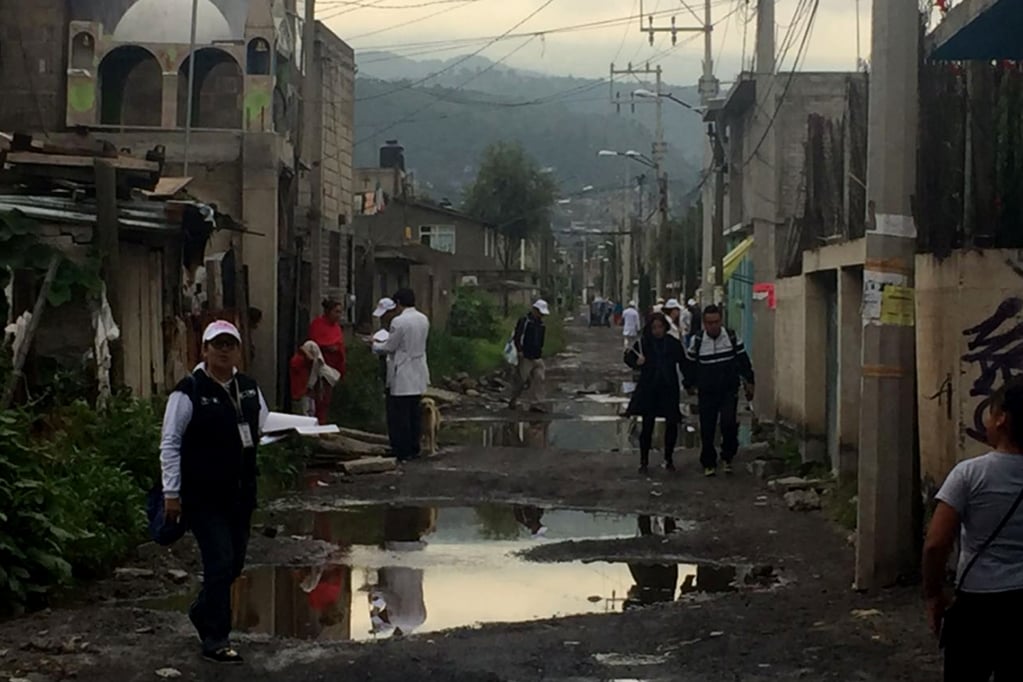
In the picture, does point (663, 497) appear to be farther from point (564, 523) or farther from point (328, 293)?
point (328, 293)

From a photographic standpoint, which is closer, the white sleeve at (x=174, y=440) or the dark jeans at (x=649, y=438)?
the white sleeve at (x=174, y=440)

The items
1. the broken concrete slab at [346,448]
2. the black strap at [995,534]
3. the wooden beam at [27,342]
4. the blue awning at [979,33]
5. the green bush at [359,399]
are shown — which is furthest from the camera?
the green bush at [359,399]

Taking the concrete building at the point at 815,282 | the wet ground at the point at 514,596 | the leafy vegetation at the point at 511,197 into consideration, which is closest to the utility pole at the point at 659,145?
the leafy vegetation at the point at 511,197

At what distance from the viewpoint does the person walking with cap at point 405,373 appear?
17188 millimetres

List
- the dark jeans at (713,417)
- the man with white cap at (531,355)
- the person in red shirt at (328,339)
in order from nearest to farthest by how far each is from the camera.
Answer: the dark jeans at (713,417) < the person in red shirt at (328,339) < the man with white cap at (531,355)

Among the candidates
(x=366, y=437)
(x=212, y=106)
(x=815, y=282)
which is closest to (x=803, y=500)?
(x=815, y=282)

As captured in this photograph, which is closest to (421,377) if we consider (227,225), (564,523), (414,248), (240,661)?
(227,225)

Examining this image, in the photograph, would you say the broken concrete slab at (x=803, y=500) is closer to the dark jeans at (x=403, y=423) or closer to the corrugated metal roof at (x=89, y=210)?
the dark jeans at (x=403, y=423)

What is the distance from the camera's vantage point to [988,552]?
525cm

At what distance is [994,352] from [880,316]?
724mm

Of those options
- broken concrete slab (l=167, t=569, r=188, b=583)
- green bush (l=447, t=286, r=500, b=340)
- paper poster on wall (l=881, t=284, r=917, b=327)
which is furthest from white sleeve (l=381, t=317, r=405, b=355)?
green bush (l=447, t=286, r=500, b=340)

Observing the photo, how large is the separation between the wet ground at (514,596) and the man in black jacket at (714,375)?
1.97 ft

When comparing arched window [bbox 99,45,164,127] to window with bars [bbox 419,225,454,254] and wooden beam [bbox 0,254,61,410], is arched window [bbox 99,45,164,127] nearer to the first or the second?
wooden beam [bbox 0,254,61,410]

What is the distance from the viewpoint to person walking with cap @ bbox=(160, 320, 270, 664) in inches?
300
